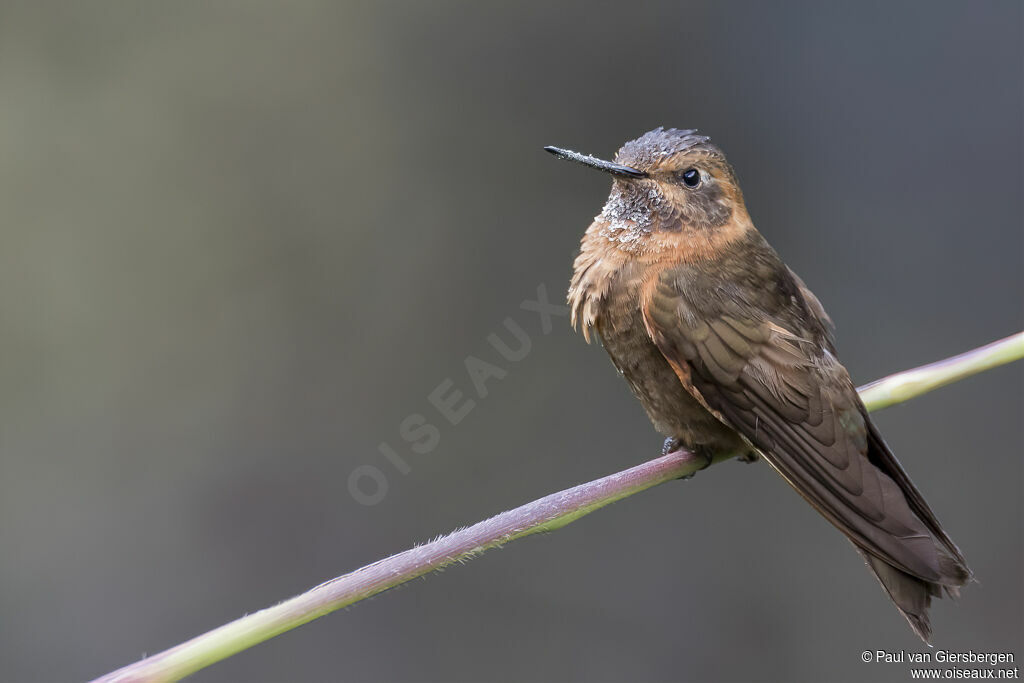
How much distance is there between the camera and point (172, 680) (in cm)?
132

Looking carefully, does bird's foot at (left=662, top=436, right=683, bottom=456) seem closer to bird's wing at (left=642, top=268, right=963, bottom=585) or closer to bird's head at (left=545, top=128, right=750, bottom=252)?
bird's wing at (left=642, top=268, right=963, bottom=585)

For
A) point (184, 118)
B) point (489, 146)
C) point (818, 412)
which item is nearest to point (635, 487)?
point (818, 412)

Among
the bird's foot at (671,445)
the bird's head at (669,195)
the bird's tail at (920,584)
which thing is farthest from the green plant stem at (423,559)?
the bird's head at (669,195)

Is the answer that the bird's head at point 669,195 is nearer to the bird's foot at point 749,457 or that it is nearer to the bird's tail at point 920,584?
the bird's foot at point 749,457

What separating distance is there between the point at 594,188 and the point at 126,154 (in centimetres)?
199

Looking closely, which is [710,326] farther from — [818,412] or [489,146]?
[489,146]

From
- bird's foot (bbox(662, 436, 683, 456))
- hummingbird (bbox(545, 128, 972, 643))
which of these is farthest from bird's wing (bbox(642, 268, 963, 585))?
bird's foot (bbox(662, 436, 683, 456))

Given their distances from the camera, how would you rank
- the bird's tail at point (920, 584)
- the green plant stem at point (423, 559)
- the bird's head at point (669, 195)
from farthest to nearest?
the bird's head at point (669, 195), the bird's tail at point (920, 584), the green plant stem at point (423, 559)

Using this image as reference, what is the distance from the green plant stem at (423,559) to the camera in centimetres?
134

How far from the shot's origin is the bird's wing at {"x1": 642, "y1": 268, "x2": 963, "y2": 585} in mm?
1932

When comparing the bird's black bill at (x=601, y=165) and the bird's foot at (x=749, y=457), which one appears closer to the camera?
the bird's black bill at (x=601, y=165)

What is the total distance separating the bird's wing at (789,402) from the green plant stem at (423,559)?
0.25 metres

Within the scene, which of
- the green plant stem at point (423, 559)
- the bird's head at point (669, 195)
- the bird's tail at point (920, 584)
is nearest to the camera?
the green plant stem at point (423, 559)

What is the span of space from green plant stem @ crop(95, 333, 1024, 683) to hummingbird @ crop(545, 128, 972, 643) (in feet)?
0.88
